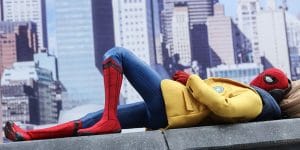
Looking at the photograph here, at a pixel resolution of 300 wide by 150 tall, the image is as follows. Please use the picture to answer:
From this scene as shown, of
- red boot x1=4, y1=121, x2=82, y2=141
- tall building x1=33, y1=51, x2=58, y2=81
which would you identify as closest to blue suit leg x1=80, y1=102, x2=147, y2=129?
red boot x1=4, y1=121, x2=82, y2=141

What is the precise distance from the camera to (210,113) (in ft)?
7.06

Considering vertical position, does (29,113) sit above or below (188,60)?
below

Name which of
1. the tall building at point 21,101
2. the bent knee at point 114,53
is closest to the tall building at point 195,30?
the tall building at point 21,101

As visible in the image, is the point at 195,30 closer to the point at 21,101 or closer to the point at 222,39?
the point at 222,39

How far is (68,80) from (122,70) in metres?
7.80

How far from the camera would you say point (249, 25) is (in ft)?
33.9

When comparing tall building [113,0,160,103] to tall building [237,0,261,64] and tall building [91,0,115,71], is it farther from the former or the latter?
tall building [237,0,261,64]

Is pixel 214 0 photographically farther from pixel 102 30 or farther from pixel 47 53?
pixel 47 53

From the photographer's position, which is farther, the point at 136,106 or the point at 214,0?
the point at 214,0

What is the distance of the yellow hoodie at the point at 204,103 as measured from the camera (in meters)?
2.07

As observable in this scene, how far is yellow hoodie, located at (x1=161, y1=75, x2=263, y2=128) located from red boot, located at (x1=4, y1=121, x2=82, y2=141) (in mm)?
409

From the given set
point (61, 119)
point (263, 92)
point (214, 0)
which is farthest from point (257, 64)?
point (263, 92)

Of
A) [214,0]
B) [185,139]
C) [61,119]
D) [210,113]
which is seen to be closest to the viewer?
[185,139]

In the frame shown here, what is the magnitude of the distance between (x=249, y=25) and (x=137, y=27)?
6.89ft
